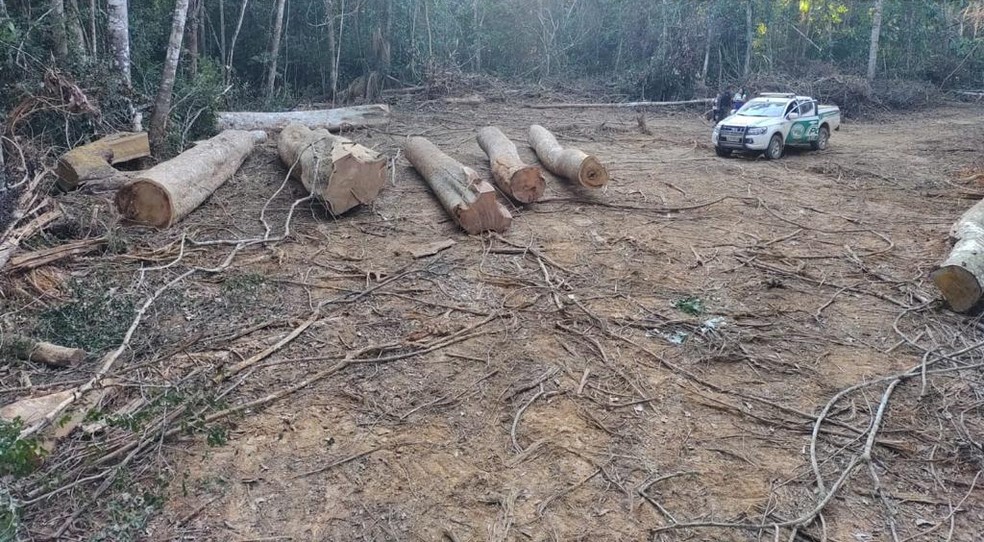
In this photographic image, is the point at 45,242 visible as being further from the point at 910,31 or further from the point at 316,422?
the point at 910,31

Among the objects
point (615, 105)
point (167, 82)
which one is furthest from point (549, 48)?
point (167, 82)

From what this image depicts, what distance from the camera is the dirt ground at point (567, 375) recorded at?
4.02m

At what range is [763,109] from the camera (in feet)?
49.7

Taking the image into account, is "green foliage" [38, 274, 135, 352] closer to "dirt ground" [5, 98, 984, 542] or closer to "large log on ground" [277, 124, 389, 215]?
"dirt ground" [5, 98, 984, 542]

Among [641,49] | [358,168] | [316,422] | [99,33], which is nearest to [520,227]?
[358,168]

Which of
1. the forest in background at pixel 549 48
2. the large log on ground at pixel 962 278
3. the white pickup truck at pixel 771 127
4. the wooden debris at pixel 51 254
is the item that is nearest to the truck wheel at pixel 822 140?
the white pickup truck at pixel 771 127

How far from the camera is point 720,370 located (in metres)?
5.70

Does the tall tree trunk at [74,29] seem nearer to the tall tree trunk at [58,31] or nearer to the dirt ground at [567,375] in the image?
the tall tree trunk at [58,31]

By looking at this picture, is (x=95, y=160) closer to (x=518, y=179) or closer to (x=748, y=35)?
(x=518, y=179)

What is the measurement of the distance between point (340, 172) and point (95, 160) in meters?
3.43

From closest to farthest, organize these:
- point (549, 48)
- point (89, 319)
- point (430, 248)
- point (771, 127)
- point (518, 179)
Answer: point (89, 319), point (430, 248), point (518, 179), point (771, 127), point (549, 48)

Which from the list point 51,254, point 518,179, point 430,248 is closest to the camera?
point 51,254

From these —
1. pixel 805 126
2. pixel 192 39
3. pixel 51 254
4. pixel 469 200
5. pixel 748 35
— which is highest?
pixel 748 35

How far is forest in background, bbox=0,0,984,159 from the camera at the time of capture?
53.6 ft
